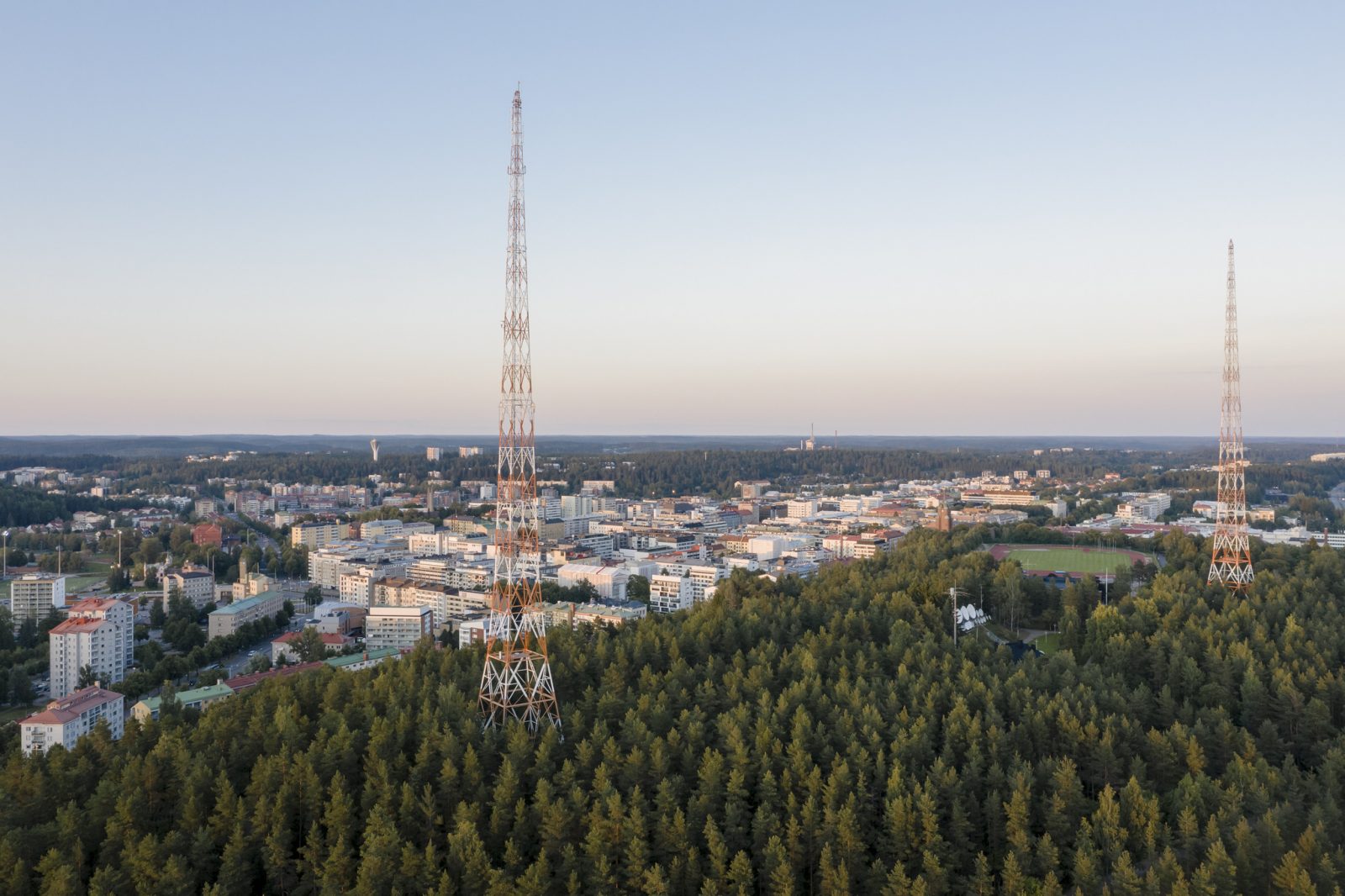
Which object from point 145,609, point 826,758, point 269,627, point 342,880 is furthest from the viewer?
point 145,609

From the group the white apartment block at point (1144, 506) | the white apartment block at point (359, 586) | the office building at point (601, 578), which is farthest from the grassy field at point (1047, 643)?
the white apartment block at point (1144, 506)

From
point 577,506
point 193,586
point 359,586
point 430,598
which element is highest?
point 577,506

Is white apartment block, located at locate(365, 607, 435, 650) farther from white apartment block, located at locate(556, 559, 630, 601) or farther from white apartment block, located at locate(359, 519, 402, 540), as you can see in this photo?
white apartment block, located at locate(359, 519, 402, 540)

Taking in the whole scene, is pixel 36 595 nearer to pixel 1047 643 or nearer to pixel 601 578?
pixel 601 578

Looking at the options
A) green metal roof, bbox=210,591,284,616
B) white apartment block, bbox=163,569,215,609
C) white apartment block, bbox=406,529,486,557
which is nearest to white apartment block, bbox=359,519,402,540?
white apartment block, bbox=406,529,486,557

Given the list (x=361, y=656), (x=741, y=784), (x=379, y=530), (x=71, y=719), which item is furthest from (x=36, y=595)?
(x=741, y=784)

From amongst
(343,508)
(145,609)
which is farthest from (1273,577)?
(343,508)

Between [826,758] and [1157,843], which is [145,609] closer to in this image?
[826,758]

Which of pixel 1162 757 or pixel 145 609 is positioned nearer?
pixel 1162 757
